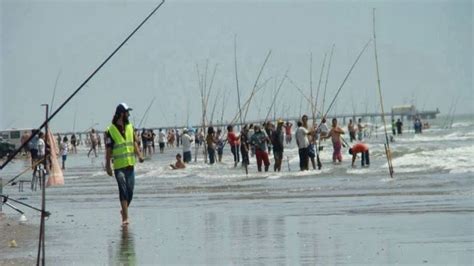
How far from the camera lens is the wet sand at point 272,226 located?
1079 cm

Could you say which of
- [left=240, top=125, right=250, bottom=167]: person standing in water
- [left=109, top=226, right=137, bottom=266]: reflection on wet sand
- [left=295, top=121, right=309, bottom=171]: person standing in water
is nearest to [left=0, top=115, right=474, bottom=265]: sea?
[left=109, top=226, right=137, bottom=266]: reflection on wet sand

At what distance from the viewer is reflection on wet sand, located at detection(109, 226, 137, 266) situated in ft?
35.3

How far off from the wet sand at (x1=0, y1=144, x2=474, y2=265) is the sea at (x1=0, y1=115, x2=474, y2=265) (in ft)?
0.04

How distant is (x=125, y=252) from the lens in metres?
11.6

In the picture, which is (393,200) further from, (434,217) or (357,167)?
(357,167)

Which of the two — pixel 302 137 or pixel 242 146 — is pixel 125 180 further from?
pixel 242 146

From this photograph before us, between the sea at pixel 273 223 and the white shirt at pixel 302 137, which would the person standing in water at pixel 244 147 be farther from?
the sea at pixel 273 223

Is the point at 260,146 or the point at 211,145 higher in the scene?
the point at 211,145

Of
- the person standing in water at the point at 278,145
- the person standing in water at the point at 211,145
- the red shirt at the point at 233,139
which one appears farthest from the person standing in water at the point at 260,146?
the person standing in water at the point at 211,145

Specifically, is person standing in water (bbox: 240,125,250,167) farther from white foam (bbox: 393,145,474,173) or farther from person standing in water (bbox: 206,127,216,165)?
white foam (bbox: 393,145,474,173)

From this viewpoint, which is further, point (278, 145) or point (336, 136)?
point (336, 136)

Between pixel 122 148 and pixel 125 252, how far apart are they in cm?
336

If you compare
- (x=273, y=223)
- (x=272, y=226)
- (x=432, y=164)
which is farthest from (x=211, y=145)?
(x=272, y=226)

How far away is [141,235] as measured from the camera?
13273mm
